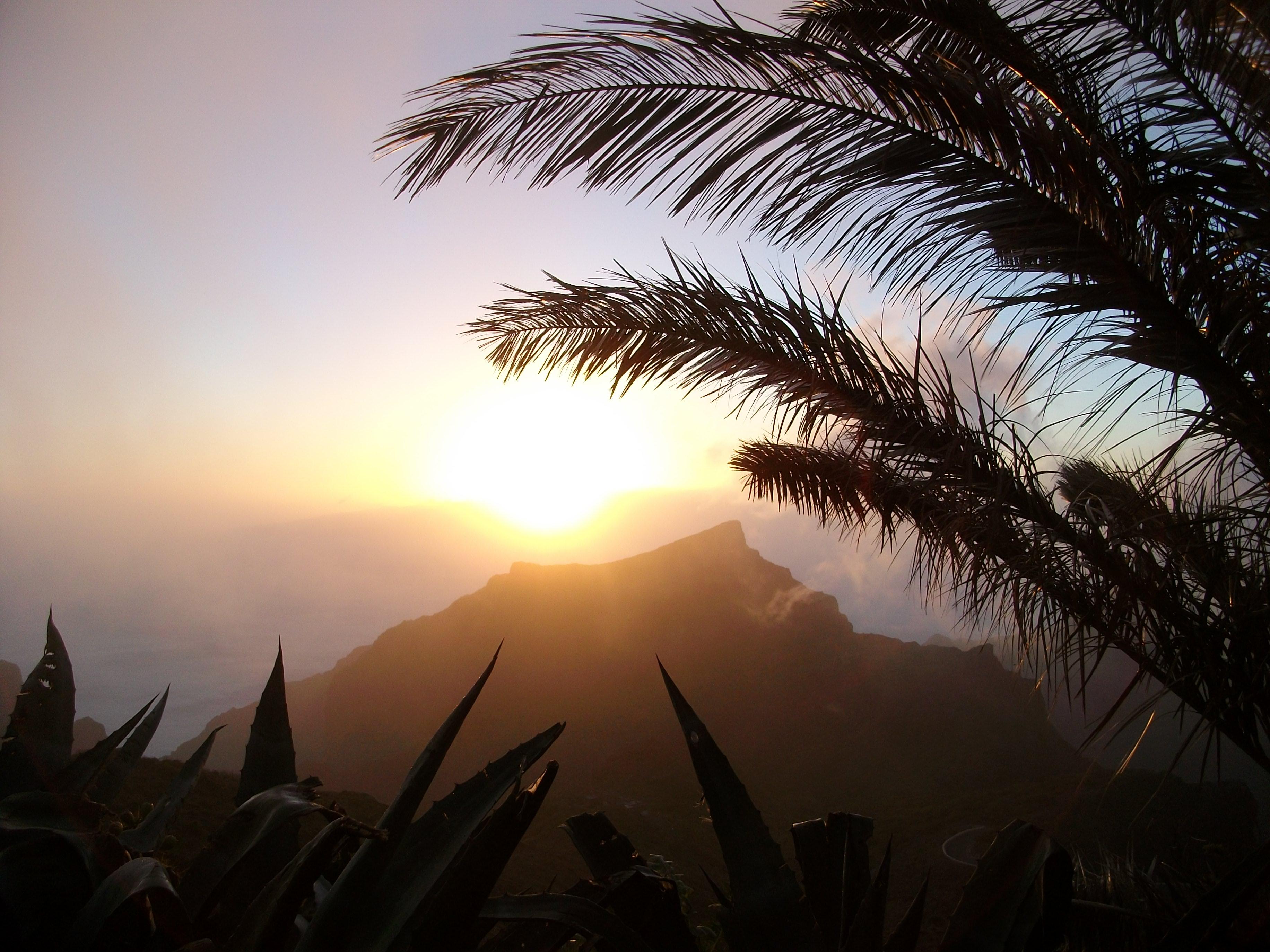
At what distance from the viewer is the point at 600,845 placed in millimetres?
1111

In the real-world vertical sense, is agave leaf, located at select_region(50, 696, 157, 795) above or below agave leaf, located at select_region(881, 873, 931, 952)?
above

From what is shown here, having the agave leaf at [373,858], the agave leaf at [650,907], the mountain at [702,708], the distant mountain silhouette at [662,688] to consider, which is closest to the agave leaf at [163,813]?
the agave leaf at [373,858]

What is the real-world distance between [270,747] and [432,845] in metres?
0.68

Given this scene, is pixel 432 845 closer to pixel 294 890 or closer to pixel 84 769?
pixel 294 890

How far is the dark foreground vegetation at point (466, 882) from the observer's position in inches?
29.9

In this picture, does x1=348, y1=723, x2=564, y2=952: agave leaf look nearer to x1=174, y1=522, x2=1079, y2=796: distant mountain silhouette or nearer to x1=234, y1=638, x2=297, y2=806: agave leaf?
x1=234, y1=638, x2=297, y2=806: agave leaf

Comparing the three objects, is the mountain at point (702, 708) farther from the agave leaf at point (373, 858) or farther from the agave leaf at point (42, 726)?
the agave leaf at point (373, 858)

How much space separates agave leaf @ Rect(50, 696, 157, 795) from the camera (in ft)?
3.97


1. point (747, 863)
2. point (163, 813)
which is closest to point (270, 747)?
point (163, 813)

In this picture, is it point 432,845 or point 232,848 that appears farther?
point 232,848

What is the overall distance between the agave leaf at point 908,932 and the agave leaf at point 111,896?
0.92 meters

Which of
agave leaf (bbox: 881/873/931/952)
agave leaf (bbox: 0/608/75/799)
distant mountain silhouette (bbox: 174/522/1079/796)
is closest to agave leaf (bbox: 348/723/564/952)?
agave leaf (bbox: 881/873/931/952)

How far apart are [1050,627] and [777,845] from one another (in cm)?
264

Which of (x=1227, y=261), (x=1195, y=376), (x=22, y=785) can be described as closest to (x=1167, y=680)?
(x=1195, y=376)
